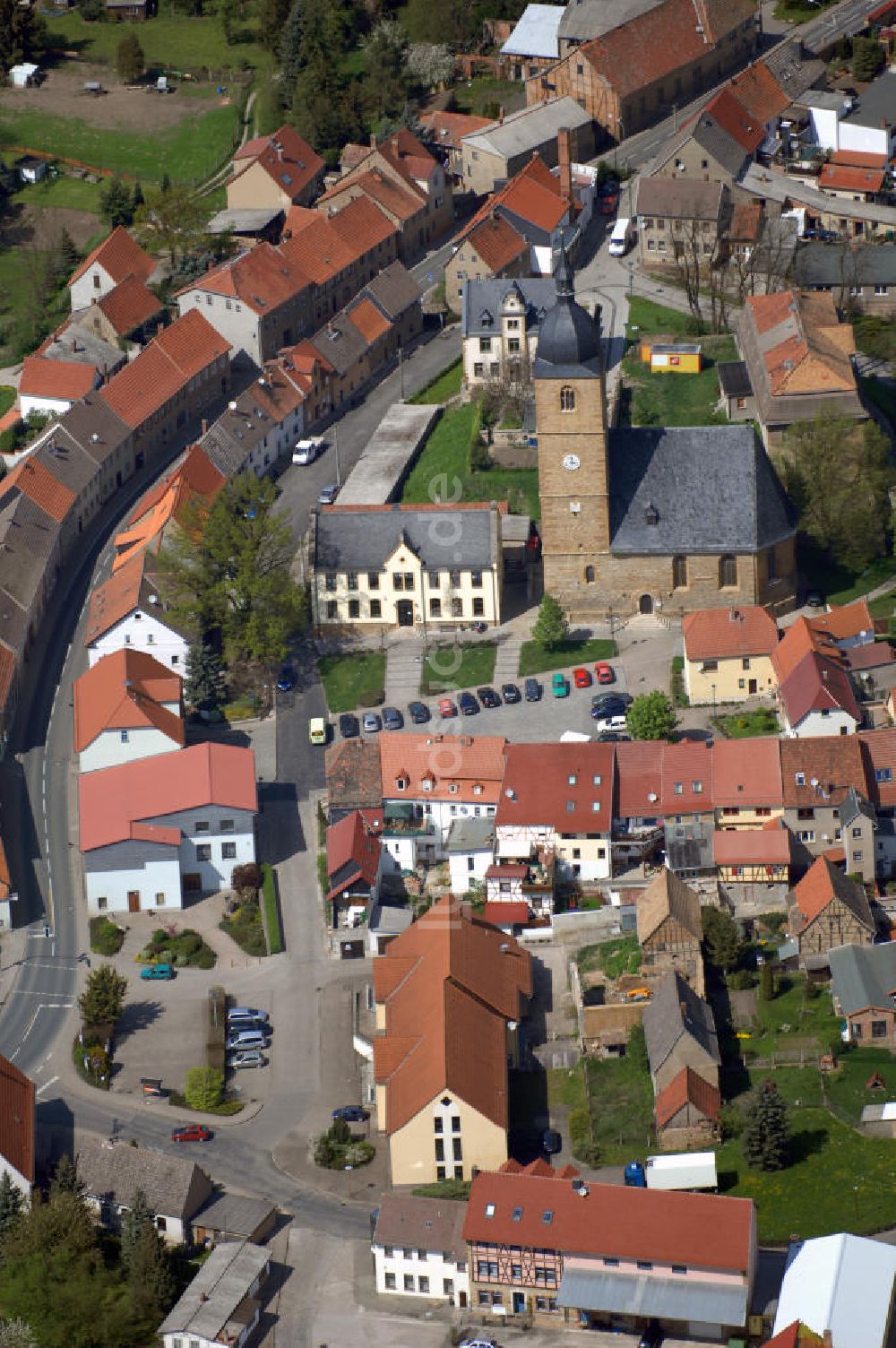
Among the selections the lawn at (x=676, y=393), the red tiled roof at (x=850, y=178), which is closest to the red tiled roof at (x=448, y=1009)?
the lawn at (x=676, y=393)

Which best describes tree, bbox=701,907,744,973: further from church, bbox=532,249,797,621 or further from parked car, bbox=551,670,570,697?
church, bbox=532,249,797,621

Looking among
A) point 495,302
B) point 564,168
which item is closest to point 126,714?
point 495,302

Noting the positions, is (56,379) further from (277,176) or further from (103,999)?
(103,999)

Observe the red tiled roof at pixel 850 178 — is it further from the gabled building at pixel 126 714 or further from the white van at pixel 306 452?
the gabled building at pixel 126 714

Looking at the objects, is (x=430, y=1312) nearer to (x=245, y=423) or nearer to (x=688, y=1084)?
(x=688, y=1084)

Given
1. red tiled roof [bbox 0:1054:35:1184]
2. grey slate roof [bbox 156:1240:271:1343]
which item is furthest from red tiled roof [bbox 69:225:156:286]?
grey slate roof [bbox 156:1240:271:1343]
